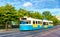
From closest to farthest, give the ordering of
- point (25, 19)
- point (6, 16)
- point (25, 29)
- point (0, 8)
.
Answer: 1. point (25, 19)
2. point (25, 29)
3. point (6, 16)
4. point (0, 8)

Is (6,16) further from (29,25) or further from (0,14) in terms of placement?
→ (29,25)

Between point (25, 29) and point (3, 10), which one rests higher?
point (3, 10)

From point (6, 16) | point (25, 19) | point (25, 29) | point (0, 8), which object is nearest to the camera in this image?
point (25, 19)

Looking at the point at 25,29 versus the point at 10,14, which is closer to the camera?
the point at 25,29

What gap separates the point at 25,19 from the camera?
3900 centimetres

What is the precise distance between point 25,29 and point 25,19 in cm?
329

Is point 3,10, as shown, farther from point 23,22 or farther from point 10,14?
point 23,22

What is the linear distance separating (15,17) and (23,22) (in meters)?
11.9

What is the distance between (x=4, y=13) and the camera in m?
48.9

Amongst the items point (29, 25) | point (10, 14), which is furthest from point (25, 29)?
point (10, 14)

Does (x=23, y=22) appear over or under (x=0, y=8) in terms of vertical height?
under

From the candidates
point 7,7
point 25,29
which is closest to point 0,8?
point 7,7

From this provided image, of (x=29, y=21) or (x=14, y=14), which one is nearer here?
(x=29, y=21)

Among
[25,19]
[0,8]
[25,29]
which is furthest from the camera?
[0,8]
